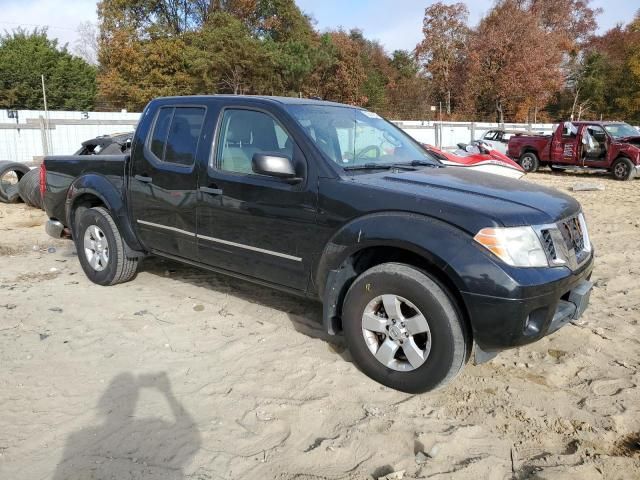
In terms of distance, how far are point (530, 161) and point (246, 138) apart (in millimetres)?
15247

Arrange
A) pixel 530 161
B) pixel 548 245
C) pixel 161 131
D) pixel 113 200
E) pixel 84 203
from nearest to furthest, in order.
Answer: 1. pixel 548 245
2. pixel 161 131
3. pixel 113 200
4. pixel 84 203
5. pixel 530 161

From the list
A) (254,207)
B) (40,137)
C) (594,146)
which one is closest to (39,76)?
(40,137)

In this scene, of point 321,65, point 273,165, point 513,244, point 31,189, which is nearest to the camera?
point 513,244

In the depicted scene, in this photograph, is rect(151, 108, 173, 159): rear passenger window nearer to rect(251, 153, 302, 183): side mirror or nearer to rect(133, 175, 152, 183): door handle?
rect(133, 175, 152, 183): door handle

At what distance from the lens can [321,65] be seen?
1521 inches

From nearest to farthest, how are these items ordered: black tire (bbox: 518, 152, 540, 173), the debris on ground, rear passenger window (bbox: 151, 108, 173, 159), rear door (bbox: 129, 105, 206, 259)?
rear door (bbox: 129, 105, 206, 259), rear passenger window (bbox: 151, 108, 173, 159), the debris on ground, black tire (bbox: 518, 152, 540, 173)

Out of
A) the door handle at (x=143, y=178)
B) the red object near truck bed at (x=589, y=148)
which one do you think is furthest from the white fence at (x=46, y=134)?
the red object near truck bed at (x=589, y=148)

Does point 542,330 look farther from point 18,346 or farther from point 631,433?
point 18,346

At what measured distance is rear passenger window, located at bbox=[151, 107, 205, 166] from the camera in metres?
4.51

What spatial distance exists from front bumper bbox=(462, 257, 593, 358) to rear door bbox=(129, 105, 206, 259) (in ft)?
7.96

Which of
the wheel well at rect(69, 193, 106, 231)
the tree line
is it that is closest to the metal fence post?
the wheel well at rect(69, 193, 106, 231)

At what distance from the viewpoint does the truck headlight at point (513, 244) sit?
2.99 metres

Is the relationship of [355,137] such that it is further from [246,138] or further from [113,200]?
[113,200]

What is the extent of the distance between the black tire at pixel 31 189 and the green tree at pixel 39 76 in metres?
27.7
